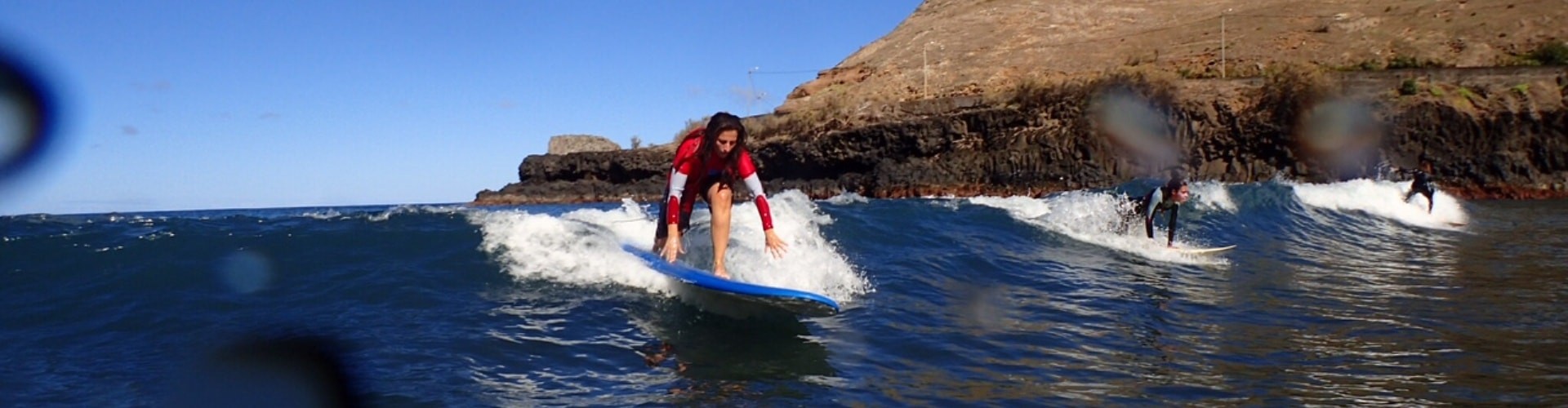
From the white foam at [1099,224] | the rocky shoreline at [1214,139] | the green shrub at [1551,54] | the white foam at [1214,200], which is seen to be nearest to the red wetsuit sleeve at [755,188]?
the white foam at [1099,224]

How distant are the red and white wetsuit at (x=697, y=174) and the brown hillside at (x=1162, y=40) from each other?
1488 inches

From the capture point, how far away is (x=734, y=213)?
10055mm

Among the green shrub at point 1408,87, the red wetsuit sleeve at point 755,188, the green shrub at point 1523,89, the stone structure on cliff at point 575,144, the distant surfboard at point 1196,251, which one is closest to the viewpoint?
the red wetsuit sleeve at point 755,188

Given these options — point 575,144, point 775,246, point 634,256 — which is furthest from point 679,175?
point 575,144

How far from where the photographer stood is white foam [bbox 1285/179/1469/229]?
16.5 metres

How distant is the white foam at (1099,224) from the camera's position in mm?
10180

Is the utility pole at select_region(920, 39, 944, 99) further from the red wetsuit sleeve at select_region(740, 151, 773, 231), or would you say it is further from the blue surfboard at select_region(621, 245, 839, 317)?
the blue surfboard at select_region(621, 245, 839, 317)

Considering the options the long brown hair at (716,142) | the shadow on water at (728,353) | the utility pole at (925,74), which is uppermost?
the utility pole at (925,74)

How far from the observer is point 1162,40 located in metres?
54.3

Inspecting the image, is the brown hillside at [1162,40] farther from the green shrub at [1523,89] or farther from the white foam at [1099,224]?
the white foam at [1099,224]

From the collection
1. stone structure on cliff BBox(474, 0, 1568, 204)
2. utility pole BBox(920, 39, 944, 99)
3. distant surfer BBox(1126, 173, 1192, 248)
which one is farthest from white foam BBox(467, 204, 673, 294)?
utility pole BBox(920, 39, 944, 99)

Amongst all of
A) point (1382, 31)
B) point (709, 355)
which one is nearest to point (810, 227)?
point (709, 355)

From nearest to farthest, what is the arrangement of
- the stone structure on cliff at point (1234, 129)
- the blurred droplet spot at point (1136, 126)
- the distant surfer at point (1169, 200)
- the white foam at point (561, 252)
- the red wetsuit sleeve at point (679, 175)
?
1. the red wetsuit sleeve at point (679, 175)
2. the white foam at point (561, 252)
3. the distant surfer at point (1169, 200)
4. the stone structure on cliff at point (1234, 129)
5. the blurred droplet spot at point (1136, 126)

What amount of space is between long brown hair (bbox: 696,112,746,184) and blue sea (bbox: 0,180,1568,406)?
81 cm
